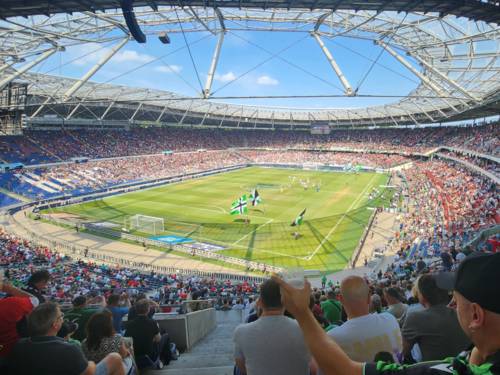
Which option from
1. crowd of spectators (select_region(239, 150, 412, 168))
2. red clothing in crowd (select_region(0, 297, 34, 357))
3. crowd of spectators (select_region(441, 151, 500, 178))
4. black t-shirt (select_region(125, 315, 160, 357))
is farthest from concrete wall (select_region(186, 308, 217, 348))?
crowd of spectators (select_region(239, 150, 412, 168))

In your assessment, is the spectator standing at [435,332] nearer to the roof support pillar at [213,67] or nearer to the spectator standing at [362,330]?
the spectator standing at [362,330]

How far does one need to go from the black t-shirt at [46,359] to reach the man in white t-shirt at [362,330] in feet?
5.94

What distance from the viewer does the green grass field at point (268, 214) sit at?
25.4 metres

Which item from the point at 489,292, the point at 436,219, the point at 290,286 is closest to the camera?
the point at 489,292

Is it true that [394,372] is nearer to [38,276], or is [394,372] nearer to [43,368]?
[43,368]

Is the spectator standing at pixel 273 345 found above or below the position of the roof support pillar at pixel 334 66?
below

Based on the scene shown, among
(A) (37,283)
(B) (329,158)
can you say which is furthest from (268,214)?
(B) (329,158)

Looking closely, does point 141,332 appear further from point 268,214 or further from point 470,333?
point 268,214

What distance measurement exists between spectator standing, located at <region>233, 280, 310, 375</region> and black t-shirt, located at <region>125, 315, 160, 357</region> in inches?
82.1

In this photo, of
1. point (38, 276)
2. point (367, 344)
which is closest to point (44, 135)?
point (38, 276)

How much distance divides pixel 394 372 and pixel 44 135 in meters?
60.7

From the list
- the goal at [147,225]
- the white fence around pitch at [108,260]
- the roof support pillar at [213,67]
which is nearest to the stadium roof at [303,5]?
the roof support pillar at [213,67]

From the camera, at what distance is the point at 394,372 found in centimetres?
150

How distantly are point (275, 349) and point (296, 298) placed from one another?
1081mm
